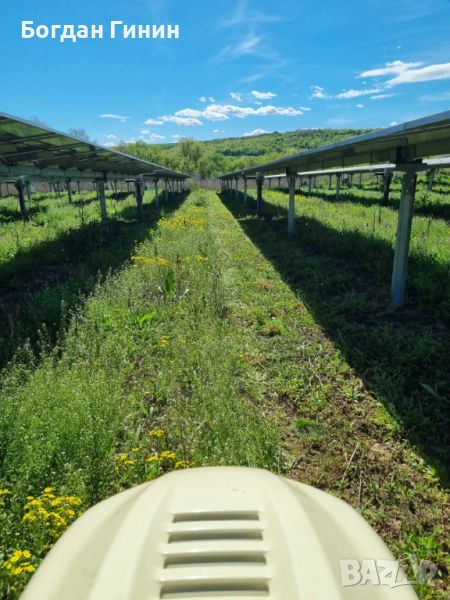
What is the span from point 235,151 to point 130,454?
193 metres

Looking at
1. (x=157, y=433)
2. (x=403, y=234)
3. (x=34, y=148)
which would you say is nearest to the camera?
(x=157, y=433)

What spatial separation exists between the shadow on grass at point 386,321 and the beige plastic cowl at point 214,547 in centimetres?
247

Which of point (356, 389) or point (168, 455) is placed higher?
point (168, 455)

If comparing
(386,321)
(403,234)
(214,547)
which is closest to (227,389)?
(214,547)

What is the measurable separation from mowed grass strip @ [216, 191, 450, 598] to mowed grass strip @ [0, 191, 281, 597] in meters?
0.37

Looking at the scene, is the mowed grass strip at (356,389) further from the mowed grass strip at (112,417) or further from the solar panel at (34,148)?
the solar panel at (34,148)

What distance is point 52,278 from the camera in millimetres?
9203

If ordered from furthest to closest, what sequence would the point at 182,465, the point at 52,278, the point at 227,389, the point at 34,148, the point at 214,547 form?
the point at 52,278, the point at 34,148, the point at 227,389, the point at 182,465, the point at 214,547

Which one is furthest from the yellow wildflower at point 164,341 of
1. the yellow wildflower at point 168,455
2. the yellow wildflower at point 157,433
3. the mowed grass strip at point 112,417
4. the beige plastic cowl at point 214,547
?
the beige plastic cowl at point 214,547

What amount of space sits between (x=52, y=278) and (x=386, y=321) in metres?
7.00

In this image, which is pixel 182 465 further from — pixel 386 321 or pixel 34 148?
Result: pixel 34 148

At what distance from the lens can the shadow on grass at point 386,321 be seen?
4039 millimetres

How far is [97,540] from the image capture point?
132 centimetres

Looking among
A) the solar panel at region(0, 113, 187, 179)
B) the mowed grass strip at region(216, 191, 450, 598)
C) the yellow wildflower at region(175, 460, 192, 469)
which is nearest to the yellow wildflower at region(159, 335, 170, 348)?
the mowed grass strip at region(216, 191, 450, 598)
